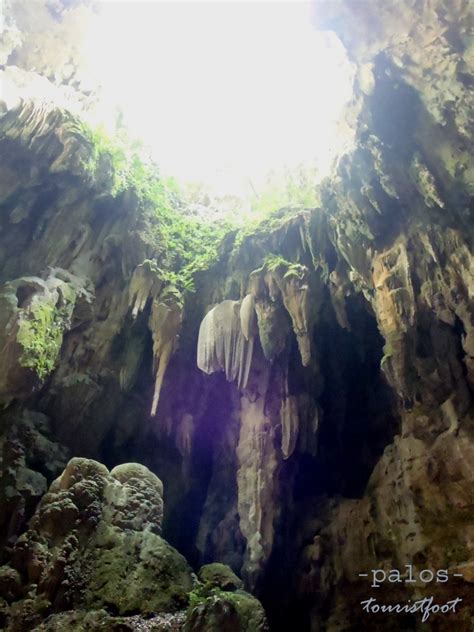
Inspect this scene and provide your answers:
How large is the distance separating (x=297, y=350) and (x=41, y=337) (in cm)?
488

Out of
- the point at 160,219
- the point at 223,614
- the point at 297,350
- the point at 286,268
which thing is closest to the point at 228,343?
the point at 297,350

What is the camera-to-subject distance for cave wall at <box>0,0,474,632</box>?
21.0 ft

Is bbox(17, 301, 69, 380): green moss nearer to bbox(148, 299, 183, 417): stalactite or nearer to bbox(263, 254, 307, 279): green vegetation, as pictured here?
bbox(148, 299, 183, 417): stalactite

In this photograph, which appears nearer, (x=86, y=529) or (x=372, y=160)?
(x=86, y=529)

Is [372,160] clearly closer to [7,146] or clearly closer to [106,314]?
[106,314]

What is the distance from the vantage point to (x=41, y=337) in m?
6.54

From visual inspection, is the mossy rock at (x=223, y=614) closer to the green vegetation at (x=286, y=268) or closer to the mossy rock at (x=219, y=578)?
the mossy rock at (x=219, y=578)

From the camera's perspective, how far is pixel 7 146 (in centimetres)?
796

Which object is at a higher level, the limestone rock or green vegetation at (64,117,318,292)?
green vegetation at (64,117,318,292)

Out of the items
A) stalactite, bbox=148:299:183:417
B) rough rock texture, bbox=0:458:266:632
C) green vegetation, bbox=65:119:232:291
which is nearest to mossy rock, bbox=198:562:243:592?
rough rock texture, bbox=0:458:266:632

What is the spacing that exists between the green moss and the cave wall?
52 mm

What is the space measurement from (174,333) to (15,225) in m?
3.59

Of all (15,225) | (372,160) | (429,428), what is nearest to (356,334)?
(429,428)

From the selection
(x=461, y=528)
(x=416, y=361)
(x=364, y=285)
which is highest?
(x=364, y=285)
